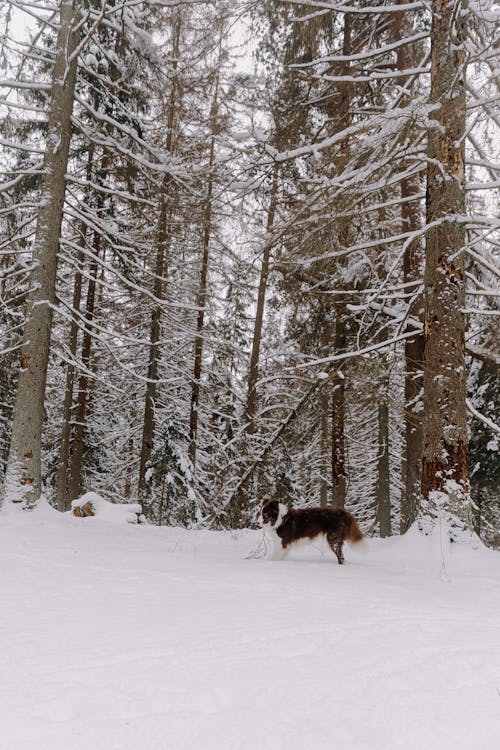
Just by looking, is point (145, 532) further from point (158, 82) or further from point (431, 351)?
point (158, 82)

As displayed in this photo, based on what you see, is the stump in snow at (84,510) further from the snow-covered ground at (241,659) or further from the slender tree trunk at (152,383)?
the slender tree trunk at (152,383)

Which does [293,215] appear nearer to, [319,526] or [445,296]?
[445,296]

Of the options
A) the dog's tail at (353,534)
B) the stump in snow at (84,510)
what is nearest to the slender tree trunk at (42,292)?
the stump in snow at (84,510)

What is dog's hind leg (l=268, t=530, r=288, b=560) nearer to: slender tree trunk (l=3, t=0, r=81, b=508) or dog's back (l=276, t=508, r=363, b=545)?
dog's back (l=276, t=508, r=363, b=545)

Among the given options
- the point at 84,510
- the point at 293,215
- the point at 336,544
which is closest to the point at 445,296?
the point at 293,215

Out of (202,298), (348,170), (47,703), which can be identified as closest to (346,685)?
(47,703)

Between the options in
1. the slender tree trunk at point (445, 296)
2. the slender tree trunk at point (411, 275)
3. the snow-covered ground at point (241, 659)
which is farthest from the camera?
the slender tree trunk at point (411, 275)

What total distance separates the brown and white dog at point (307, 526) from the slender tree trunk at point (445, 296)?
106cm

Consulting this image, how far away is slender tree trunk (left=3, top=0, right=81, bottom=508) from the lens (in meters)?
9.38

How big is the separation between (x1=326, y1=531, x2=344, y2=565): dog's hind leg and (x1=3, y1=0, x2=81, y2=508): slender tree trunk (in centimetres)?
519

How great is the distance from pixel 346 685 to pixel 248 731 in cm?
64

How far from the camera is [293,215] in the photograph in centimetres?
753

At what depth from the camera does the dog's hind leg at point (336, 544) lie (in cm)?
690

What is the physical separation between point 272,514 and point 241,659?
452cm
